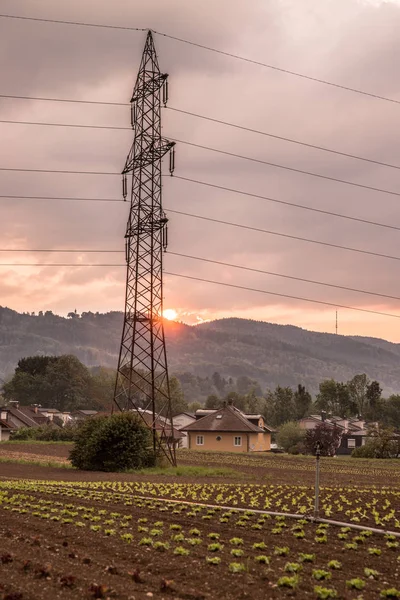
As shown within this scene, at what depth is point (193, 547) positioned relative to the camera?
17.9 m

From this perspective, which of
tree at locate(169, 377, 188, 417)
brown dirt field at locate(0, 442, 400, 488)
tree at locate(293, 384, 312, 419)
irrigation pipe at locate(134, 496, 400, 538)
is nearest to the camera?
irrigation pipe at locate(134, 496, 400, 538)

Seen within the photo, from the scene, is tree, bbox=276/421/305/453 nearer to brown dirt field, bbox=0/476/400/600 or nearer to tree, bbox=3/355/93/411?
tree, bbox=3/355/93/411

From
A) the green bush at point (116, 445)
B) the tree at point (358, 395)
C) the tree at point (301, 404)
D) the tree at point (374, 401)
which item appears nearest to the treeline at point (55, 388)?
the tree at point (301, 404)

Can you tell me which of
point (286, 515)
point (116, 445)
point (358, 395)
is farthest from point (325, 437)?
point (358, 395)

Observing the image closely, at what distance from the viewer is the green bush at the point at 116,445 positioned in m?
51.8

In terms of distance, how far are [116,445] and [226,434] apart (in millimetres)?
52327

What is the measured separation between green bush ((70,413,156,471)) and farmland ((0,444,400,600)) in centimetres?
2133

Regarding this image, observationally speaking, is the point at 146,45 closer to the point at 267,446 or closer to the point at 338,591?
the point at 338,591

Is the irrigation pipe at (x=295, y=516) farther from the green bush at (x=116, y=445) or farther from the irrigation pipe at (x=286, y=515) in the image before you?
the green bush at (x=116, y=445)

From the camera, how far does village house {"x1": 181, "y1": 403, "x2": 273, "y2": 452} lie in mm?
102375

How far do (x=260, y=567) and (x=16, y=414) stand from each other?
432 feet

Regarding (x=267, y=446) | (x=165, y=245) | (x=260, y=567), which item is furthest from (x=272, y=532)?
(x=267, y=446)

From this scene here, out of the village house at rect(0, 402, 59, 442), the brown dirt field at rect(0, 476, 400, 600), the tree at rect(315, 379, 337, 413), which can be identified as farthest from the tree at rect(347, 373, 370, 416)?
the brown dirt field at rect(0, 476, 400, 600)

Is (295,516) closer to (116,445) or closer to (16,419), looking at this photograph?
(116,445)
